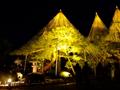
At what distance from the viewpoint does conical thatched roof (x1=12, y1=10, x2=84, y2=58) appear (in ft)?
58.4

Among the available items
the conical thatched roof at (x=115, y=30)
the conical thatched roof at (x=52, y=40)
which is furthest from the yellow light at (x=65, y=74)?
the conical thatched roof at (x=115, y=30)

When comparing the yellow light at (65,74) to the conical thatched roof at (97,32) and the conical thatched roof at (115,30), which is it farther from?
the conical thatched roof at (115,30)

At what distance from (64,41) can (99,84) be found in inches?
129

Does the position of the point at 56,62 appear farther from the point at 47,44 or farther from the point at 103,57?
the point at 103,57

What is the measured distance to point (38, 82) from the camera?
52.5 feet

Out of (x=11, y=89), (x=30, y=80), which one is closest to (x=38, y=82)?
(x=30, y=80)

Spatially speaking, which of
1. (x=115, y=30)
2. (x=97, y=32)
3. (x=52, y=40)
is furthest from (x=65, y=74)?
(x=115, y=30)

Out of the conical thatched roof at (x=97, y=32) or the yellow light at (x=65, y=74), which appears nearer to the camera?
the yellow light at (x=65, y=74)

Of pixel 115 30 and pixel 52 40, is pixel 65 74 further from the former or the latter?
pixel 115 30

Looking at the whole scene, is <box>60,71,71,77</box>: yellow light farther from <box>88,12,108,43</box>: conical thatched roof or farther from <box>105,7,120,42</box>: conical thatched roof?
<box>105,7,120,42</box>: conical thatched roof

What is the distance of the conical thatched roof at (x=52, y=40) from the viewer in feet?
58.4

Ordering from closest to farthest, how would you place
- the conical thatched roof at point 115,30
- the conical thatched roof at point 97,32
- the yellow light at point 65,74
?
the yellow light at point 65,74 → the conical thatched roof at point 115,30 → the conical thatched roof at point 97,32

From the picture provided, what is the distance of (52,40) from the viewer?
18.0 m

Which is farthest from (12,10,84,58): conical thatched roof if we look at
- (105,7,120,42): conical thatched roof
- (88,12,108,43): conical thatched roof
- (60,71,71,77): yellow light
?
(105,7,120,42): conical thatched roof
